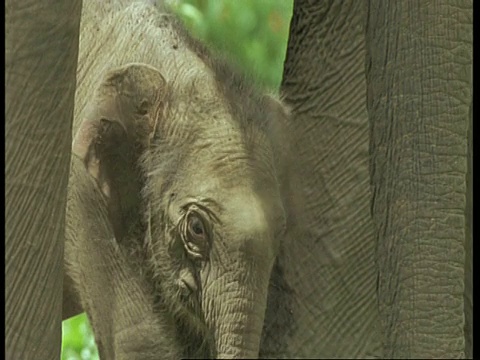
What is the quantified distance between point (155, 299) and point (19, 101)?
1.85 feet

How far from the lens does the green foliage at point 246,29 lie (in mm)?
1794

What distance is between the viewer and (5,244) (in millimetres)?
1330

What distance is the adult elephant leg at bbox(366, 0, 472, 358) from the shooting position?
→ 1.58 m

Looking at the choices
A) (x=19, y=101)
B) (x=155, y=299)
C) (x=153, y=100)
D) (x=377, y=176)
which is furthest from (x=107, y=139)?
(x=19, y=101)

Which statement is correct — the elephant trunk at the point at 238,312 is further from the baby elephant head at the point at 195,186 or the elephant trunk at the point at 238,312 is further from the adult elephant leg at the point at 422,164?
the adult elephant leg at the point at 422,164

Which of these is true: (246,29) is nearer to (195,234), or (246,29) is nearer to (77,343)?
(195,234)

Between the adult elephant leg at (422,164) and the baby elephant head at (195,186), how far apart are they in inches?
6.3

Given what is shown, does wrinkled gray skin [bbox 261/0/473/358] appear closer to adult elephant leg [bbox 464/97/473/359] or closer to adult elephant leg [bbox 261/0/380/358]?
adult elephant leg [bbox 261/0/380/358]

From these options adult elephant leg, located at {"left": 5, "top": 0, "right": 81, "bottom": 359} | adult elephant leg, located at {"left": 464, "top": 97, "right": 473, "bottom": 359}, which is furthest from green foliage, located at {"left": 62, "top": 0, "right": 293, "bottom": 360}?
adult elephant leg, located at {"left": 5, "top": 0, "right": 81, "bottom": 359}

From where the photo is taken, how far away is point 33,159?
1322 millimetres

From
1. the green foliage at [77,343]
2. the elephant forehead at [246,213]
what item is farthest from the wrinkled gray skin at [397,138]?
the green foliage at [77,343]

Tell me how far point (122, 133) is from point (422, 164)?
38 cm

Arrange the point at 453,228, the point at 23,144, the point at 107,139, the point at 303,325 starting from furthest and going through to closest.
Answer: the point at 303,325
the point at 107,139
the point at 453,228
the point at 23,144

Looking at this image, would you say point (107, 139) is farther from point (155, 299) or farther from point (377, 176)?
point (377, 176)
